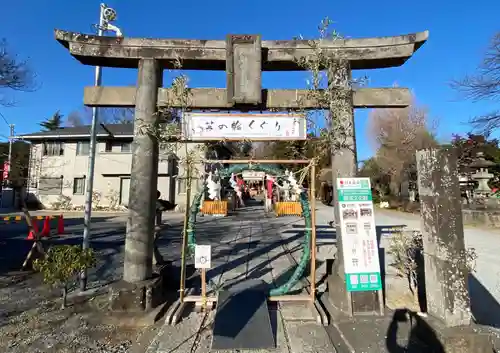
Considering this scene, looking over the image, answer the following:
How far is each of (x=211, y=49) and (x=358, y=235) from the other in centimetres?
398

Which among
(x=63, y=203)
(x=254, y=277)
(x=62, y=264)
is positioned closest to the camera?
(x=62, y=264)

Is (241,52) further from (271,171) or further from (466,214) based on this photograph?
(466,214)

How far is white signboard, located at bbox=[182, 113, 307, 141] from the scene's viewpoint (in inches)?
184

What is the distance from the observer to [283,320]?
13.5 ft

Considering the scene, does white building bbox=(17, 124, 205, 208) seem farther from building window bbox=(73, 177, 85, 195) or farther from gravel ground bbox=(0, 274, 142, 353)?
gravel ground bbox=(0, 274, 142, 353)

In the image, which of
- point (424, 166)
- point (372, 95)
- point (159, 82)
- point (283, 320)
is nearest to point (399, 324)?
point (283, 320)

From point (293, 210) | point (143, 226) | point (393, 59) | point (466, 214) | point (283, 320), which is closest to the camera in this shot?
point (283, 320)

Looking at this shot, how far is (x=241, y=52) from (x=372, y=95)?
238 centimetres

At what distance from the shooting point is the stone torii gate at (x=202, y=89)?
4.54m

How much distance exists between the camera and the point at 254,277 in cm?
611

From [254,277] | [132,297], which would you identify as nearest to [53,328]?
[132,297]

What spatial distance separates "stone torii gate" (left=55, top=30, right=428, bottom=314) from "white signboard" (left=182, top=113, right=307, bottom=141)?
0.74ft

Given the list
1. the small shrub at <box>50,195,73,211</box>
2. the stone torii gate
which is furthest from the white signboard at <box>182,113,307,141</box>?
the small shrub at <box>50,195,73,211</box>

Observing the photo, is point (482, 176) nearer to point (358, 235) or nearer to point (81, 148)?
point (358, 235)
